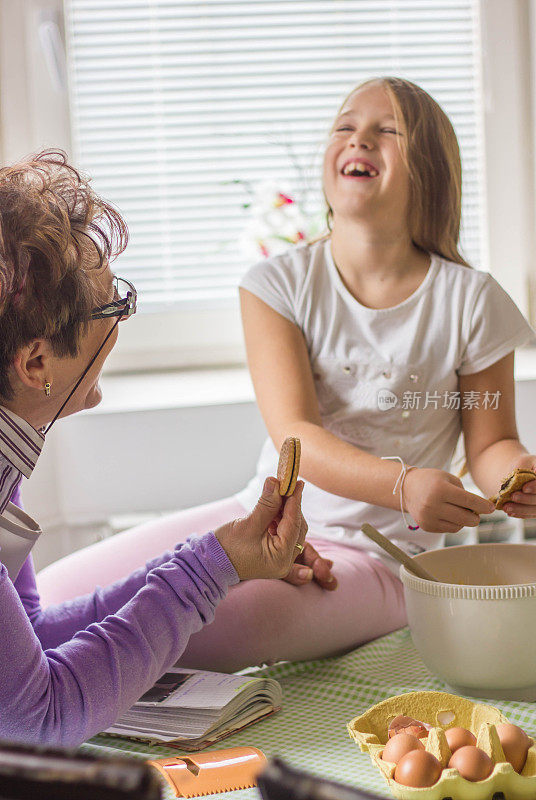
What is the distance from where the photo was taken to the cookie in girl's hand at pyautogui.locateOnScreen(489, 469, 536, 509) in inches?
42.8

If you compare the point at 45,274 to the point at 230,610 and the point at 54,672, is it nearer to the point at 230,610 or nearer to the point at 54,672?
the point at 54,672

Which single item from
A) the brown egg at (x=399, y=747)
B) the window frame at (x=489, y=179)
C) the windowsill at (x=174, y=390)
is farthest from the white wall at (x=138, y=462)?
the brown egg at (x=399, y=747)

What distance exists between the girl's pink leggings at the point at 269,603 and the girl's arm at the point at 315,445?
13 centimetres

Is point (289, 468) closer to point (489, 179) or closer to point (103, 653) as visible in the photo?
point (103, 653)

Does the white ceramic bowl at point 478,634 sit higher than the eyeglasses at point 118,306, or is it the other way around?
the eyeglasses at point 118,306

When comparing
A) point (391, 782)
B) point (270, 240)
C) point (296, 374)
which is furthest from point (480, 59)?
point (391, 782)

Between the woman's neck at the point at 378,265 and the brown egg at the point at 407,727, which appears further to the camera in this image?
the woman's neck at the point at 378,265

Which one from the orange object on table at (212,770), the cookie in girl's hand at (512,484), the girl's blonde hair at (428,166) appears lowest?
the orange object on table at (212,770)

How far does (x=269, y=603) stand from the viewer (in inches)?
45.0

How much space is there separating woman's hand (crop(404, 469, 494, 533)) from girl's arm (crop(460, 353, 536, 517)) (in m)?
0.23

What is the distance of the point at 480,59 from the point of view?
2.12 m

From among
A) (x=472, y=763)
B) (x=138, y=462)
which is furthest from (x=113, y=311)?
(x=138, y=462)

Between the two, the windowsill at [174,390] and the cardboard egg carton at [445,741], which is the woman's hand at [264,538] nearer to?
the cardboard egg carton at [445,741]

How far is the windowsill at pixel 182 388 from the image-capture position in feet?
6.03
